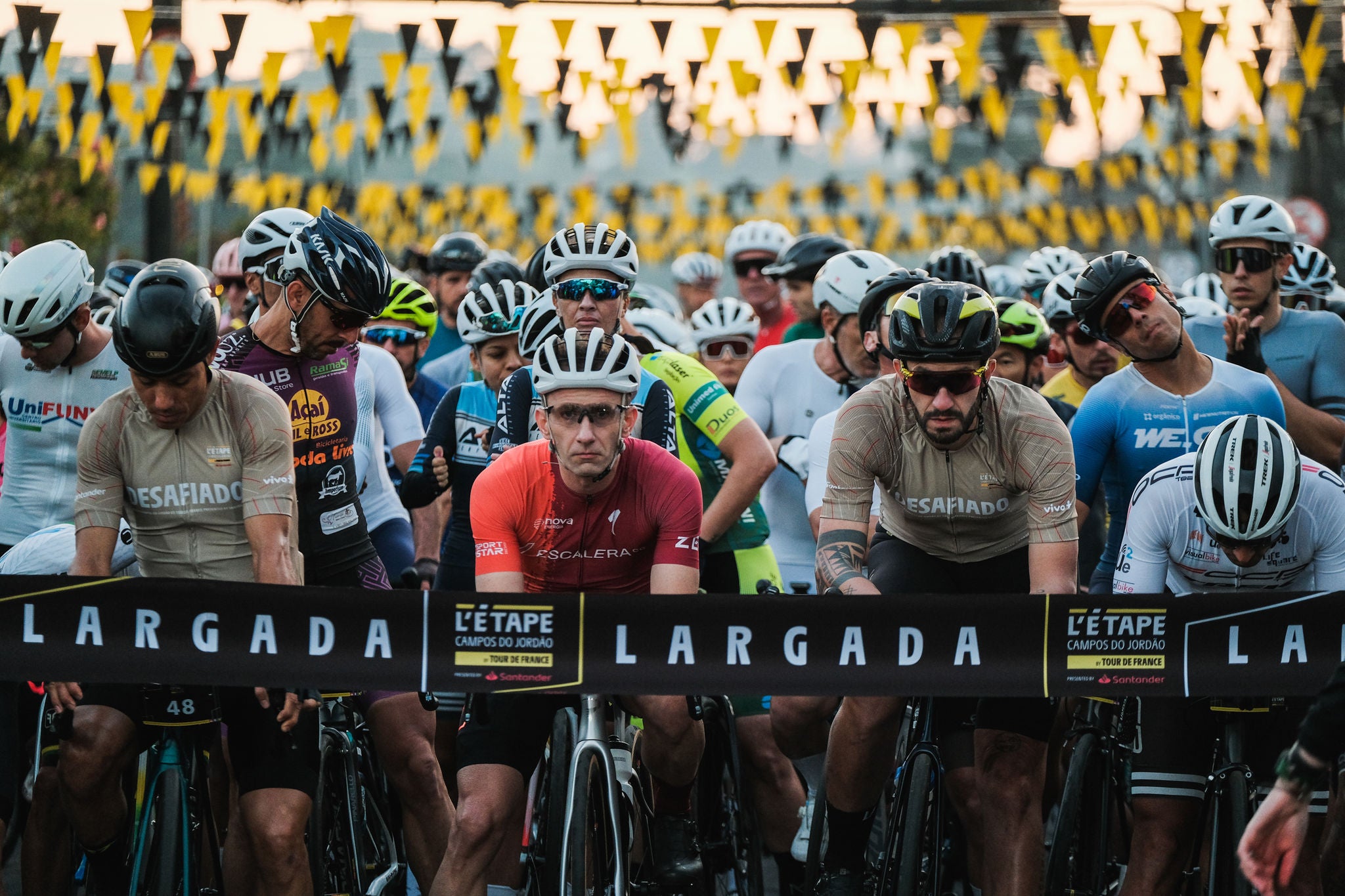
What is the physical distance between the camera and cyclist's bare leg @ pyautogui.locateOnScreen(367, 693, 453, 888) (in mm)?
5941

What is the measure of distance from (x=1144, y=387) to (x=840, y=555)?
1641 mm

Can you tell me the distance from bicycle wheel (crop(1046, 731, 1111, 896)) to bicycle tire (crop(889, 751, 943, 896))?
1.75 ft

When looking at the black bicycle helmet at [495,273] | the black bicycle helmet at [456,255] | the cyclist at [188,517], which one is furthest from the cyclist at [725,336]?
the cyclist at [188,517]

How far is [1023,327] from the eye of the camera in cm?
818

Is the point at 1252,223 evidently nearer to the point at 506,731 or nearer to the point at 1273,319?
the point at 1273,319

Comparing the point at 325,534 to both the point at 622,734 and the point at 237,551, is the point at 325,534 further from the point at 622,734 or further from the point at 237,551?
the point at 622,734

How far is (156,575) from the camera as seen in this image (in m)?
5.29

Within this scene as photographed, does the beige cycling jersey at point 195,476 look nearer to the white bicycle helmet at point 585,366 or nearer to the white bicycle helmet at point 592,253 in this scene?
the white bicycle helmet at point 585,366

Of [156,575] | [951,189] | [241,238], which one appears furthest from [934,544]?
[951,189]

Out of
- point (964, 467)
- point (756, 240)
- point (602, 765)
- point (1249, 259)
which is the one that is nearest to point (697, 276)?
point (756, 240)

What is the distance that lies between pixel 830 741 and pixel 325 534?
204 cm

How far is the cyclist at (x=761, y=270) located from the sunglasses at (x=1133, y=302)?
516 cm

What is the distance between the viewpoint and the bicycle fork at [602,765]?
200 inches

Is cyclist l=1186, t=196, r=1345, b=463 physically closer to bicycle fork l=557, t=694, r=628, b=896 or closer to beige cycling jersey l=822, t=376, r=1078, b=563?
beige cycling jersey l=822, t=376, r=1078, b=563
